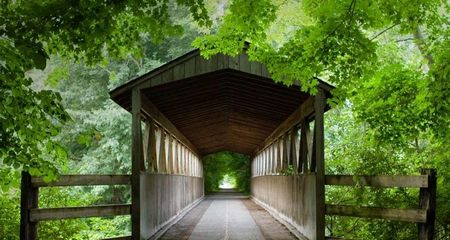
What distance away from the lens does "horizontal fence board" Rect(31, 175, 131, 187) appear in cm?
720

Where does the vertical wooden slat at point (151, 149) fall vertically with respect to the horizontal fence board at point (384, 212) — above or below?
above

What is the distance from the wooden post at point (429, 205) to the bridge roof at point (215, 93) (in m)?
2.79

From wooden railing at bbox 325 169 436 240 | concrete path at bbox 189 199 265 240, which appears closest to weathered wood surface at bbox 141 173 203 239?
concrete path at bbox 189 199 265 240

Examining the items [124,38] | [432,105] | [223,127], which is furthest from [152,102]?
[223,127]

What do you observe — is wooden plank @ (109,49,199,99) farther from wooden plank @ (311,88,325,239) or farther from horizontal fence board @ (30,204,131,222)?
wooden plank @ (311,88,325,239)

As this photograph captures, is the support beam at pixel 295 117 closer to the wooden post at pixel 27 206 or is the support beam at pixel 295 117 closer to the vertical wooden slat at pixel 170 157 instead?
the vertical wooden slat at pixel 170 157

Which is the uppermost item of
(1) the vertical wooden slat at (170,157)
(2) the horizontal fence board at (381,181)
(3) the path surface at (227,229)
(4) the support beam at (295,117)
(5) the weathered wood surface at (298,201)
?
(4) the support beam at (295,117)

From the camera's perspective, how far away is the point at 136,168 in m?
8.61

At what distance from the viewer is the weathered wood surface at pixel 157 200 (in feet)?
30.4

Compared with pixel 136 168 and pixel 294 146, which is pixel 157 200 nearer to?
pixel 136 168

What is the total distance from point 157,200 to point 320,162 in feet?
13.2

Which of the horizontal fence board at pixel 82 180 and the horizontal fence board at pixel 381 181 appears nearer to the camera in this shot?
the horizontal fence board at pixel 381 181

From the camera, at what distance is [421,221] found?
255 inches

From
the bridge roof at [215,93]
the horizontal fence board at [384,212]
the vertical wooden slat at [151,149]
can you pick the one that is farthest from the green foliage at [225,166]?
the horizontal fence board at [384,212]
